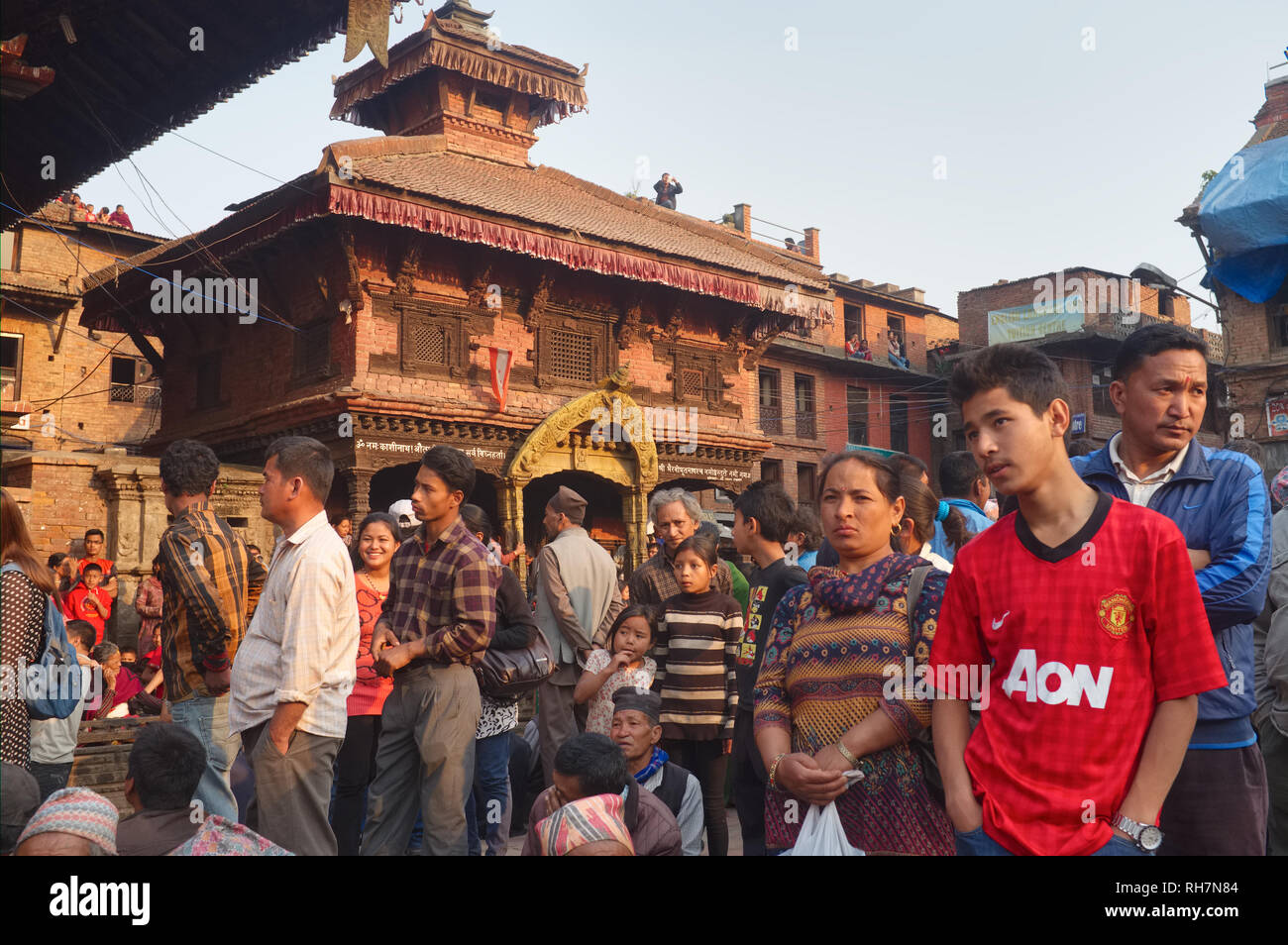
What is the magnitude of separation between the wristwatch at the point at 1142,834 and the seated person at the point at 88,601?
1163cm

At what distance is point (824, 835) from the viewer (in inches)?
119

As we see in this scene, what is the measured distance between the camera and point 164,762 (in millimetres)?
4066

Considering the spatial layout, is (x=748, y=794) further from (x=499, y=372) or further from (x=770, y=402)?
(x=770, y=402)

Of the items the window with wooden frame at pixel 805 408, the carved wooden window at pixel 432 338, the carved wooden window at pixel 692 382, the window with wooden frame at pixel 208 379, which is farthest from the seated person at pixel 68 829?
the window with wooden frame at pixel 805 408

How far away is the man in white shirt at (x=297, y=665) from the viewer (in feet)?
13.6

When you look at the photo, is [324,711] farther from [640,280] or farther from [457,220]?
[640,280]

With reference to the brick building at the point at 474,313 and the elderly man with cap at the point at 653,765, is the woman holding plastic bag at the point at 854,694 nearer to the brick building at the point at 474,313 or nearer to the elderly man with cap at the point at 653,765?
the elderly man with cap at the point at 653,765

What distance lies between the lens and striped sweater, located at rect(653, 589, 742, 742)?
18.4ft

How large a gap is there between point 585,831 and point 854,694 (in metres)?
1.36

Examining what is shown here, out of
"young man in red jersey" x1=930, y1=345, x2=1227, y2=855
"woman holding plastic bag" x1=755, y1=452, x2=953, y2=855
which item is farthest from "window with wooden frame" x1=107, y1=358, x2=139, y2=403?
"young man in red jersey" x1=930, y1=345, x2=1227, y2=855

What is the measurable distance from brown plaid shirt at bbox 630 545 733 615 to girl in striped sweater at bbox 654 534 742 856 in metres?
0.76

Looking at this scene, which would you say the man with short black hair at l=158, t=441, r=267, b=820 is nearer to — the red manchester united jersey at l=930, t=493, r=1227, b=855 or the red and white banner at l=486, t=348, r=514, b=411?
the red manchester united jersey at l=930, t=493, r=1227, b=855

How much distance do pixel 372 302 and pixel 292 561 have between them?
14847mm
